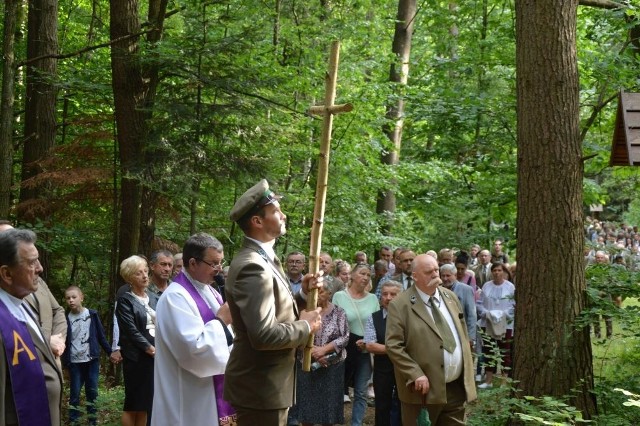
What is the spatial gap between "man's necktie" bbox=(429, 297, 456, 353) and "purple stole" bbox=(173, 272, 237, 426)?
2.27 m

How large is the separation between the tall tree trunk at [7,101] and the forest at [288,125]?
0.03 meters

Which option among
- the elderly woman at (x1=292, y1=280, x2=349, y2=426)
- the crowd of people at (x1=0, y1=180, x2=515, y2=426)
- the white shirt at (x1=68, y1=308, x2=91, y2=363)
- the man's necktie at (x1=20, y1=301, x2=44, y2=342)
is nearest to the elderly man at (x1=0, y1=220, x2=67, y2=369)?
the crowd of people at (x1=0, y1=180, x2=515, y2=426)

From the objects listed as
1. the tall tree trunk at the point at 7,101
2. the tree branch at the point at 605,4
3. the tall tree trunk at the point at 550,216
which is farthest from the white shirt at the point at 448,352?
the tall tree trunk at the point at 7,101

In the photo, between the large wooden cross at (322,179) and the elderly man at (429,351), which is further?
the elderly man at (429,351)

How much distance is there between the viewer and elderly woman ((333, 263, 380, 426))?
10070 mm

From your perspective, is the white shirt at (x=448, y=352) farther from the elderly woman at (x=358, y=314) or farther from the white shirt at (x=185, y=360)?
the elderly woman at (x=358, y=314)

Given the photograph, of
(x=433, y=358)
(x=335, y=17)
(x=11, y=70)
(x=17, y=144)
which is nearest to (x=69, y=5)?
(x=17, y=144)

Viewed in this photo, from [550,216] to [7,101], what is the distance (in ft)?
26.4

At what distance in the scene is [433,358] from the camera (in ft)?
23.2

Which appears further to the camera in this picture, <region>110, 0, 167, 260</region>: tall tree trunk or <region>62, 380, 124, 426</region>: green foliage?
<region>110, 0, 167, 260</region>: tall tree trunk

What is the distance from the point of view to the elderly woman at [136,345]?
26.4ft

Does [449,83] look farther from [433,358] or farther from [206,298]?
[206,298]

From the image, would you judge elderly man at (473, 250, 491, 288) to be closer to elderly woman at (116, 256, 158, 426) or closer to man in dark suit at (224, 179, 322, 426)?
elderly woman at (116, 256, 158, 426)

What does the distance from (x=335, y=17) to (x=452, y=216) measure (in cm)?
693
